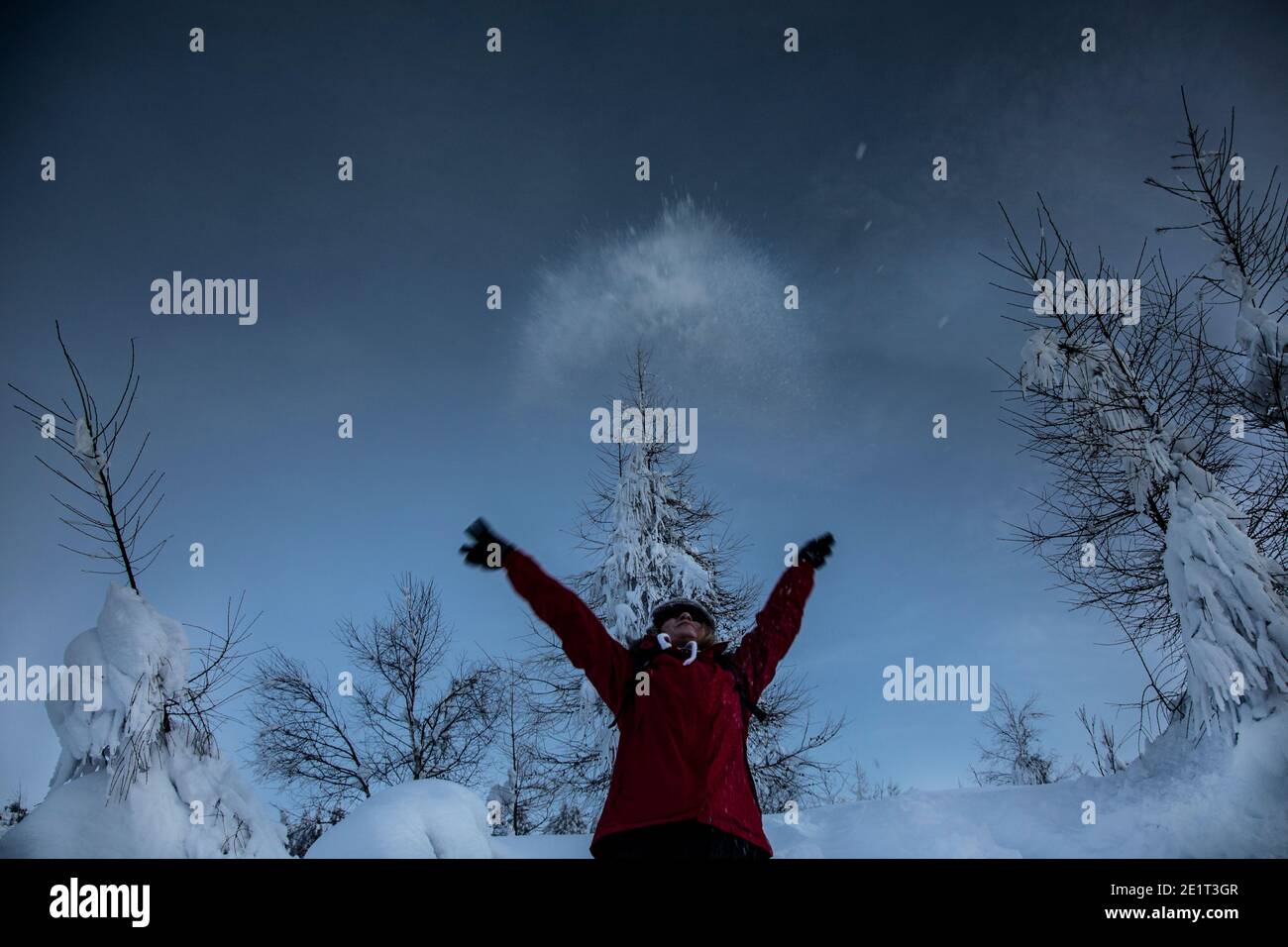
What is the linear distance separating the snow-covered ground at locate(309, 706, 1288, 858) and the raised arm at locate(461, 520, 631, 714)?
69.0 inches

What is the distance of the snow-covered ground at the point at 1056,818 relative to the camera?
4.80m

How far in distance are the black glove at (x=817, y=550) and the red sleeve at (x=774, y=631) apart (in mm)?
163

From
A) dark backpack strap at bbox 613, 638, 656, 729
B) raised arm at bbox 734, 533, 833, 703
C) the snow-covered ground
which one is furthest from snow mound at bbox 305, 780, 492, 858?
raised arm at bbox 734, 533, 833, 703

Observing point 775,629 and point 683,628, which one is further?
point 775,629

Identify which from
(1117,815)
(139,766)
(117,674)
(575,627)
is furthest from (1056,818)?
(117,674)

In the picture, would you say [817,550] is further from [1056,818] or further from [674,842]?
[1056,818]

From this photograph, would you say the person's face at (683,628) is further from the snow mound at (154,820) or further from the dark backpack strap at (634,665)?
the snow mound at (154,820)

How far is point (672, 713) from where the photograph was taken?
3615 millimetres

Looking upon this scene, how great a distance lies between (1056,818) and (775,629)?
14.1ft

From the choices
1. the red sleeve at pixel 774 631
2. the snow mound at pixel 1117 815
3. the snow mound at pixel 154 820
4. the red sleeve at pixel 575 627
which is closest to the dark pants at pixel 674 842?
the red sleeve at pixel 575 627

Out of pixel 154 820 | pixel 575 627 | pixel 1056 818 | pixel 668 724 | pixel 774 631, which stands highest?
pixel 575 627

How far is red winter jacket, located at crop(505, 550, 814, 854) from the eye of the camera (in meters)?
3.36

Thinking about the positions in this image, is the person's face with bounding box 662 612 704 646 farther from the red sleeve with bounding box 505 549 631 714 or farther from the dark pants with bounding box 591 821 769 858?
the dark pants with bounding box 591 821 769 858
